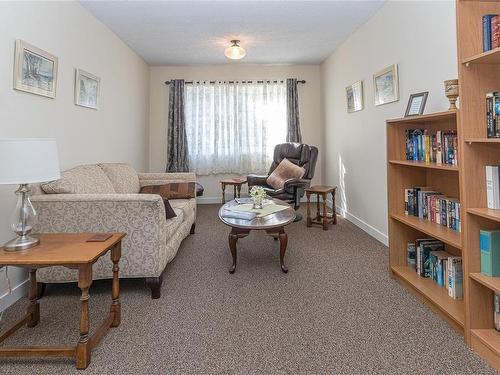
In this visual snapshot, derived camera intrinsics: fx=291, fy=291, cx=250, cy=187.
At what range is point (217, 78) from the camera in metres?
5.55

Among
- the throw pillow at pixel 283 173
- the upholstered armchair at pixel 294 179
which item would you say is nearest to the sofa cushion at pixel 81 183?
the upholstered armchair at pixel 294 179

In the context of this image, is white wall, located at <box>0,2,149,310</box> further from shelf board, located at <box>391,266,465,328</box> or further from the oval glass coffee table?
shelf board, located at <box>391,266,465,328</box>

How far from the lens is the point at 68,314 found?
6.29 feet

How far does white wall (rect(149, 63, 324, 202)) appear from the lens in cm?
552

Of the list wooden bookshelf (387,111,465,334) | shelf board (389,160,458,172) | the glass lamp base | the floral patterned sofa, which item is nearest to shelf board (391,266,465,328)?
wooden bookshelf (387,111,465,334)

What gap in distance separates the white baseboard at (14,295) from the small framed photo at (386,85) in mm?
3688

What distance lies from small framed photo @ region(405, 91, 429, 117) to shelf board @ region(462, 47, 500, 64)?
82 cm

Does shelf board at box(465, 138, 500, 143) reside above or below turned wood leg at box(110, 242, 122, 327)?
above

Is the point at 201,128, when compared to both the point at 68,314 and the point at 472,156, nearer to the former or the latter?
the point at 68,314

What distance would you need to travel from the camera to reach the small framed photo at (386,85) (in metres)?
2.96

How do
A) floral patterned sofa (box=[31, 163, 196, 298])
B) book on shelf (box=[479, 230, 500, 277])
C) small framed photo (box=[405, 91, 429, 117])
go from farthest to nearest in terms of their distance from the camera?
1. small framed photo (box=[405, 91, 429, 117])
2. floral patterned sofa (box=[31, 163, 196, 298])
3. book on shelf (box=[479, 230, 500, 277])

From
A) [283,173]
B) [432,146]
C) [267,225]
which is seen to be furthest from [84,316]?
[283,173]

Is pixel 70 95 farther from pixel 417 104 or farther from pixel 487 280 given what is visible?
pixel 487 280

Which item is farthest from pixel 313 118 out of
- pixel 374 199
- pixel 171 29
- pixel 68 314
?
pixel 68 314
